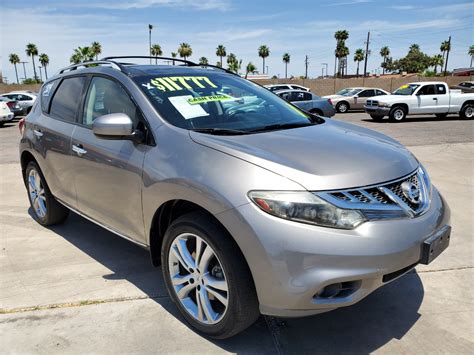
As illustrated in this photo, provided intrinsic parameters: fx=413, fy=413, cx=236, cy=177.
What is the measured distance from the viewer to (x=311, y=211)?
6.86 ft

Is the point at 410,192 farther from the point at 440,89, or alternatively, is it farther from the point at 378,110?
the point at 440,89

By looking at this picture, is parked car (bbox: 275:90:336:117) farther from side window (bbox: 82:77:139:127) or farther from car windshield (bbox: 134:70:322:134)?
side window (bbox: 82:77:139:127)

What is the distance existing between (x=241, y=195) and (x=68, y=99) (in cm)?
254

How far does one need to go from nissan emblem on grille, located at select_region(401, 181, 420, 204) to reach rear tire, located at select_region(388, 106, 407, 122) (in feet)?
52.3

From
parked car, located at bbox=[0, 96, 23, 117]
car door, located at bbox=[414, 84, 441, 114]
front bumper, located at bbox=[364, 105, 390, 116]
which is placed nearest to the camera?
front bumper, located at bbox=[364, 105, 390, 116]

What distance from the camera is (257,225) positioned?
6.90ft

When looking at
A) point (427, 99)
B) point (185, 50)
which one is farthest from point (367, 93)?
point (185, 50)

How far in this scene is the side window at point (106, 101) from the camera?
10.2 ft

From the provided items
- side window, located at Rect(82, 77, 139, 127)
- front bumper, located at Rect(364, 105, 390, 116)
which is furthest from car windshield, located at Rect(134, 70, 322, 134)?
front bumper, located at Rect(364, 105, 390, 116)

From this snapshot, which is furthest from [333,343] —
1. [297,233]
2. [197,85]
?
[197,85]

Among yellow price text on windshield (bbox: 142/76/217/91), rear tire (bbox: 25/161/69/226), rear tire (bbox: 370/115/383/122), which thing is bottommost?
rear tire (bbox: 370/115/383/122)

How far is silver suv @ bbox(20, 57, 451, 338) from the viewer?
2088 mm

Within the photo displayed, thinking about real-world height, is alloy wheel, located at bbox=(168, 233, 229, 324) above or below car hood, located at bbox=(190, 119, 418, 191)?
below

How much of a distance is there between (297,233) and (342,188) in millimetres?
347
